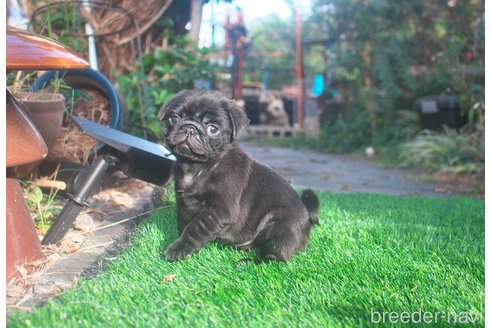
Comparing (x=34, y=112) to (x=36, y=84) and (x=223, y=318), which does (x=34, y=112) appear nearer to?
(x=36, y=84)

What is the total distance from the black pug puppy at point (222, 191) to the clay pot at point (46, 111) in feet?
Answer: 3.43

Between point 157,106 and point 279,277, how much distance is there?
3.32 metres

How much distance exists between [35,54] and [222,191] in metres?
1.08

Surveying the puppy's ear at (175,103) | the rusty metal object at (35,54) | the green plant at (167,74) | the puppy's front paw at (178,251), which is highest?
the green plant at (167,74)

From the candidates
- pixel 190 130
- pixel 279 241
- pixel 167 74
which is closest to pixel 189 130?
pixel 190 130

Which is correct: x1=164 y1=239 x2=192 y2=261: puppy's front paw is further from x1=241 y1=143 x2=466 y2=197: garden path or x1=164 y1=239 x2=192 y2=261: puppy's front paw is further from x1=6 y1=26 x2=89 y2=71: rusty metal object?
x1=241 y1=143 x2=466 y2=197: garden path

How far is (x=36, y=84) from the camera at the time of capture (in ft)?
13.0

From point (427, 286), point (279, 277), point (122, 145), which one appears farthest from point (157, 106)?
point (427, 286)

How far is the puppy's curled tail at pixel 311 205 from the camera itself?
2951 mm

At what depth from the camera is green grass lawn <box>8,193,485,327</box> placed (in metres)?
1.92

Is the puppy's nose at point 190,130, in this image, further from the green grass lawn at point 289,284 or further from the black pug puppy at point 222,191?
the green grass lawn at point 289,284

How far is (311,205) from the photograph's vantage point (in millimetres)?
2988

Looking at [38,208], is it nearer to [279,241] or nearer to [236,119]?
[236,119]

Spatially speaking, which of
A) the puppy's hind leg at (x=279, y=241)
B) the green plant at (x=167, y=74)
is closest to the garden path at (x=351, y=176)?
the green plant at (x=167, y=74)
